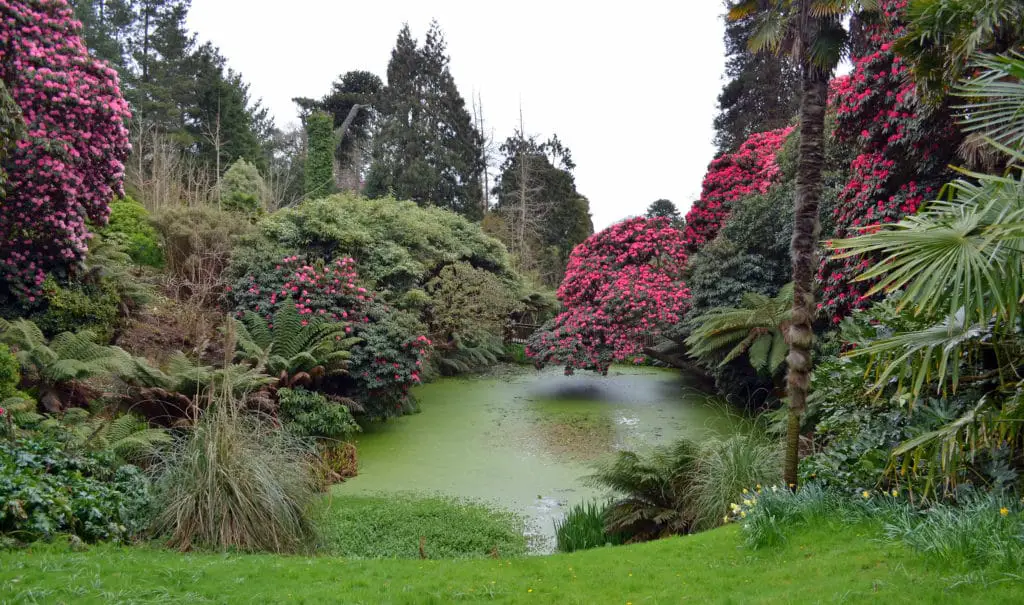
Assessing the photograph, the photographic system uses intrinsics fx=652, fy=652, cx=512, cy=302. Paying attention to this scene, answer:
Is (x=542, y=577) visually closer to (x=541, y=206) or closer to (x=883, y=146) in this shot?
(x=883, y=146)

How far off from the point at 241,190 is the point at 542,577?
17.1 metres

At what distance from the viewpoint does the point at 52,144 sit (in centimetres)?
830

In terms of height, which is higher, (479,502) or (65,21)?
(65,21)

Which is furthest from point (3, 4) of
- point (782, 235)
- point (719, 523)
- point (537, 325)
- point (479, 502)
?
point (537, 325)

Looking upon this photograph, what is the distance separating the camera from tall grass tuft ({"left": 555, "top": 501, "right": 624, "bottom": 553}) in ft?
20.0

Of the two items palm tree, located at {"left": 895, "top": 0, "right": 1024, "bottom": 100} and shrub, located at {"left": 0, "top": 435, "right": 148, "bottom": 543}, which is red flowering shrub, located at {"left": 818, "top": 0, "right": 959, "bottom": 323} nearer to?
palm tree, located at {"left": 895, "top": 0, "right": 1024, "bottom": 100}

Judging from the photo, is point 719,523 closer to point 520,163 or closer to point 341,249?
point 341,249

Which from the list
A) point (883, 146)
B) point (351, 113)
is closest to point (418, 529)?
point (883, 146)

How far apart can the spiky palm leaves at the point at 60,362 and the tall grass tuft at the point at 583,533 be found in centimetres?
556

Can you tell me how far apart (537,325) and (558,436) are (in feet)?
26.8

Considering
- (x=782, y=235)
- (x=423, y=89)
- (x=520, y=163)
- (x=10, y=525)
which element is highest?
(x=423, y=89)

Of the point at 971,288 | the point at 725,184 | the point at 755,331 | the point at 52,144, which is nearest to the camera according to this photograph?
the point at 971,288

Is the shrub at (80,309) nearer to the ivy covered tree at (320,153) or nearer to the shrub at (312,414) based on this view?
the shrub at (312,414)

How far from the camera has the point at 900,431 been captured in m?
4.60
